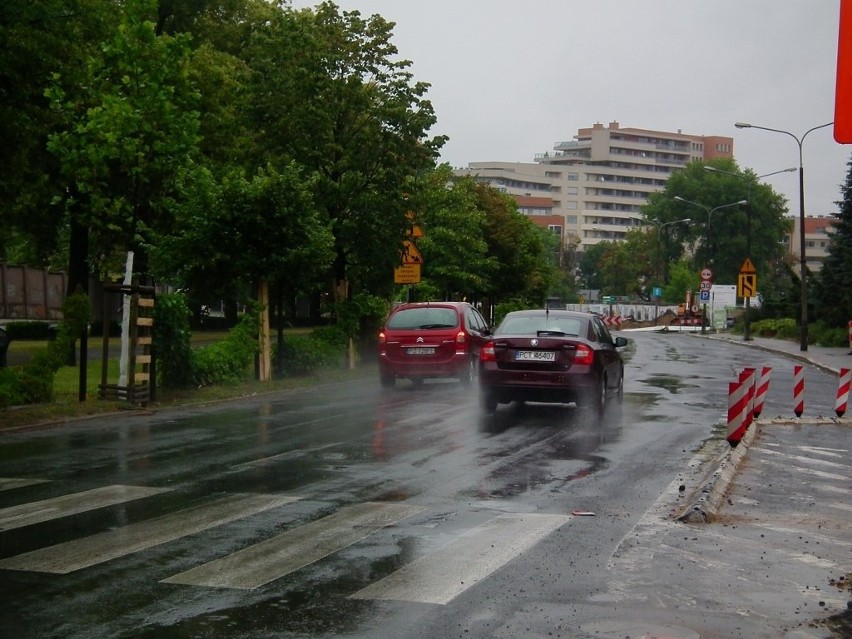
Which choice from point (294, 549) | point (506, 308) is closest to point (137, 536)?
point (294, 549)

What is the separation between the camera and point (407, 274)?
29.4m

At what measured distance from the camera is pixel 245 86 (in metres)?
29.5

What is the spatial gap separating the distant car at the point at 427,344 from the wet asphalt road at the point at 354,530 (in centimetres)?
630

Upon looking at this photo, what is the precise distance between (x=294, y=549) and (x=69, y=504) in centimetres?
266

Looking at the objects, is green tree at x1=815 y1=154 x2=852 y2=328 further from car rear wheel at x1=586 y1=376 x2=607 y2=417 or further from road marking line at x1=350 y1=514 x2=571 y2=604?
road marking line at x1=350 y1=514 x2=571 y2=604

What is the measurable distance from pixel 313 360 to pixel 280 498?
658 inches

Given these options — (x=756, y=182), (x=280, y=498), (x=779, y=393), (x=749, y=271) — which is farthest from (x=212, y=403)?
(x=756, y=182)

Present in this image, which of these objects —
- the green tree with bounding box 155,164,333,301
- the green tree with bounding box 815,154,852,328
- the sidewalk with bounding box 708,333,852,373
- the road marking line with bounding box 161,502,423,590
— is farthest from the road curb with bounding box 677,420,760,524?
the green tree with bounding box 815,154,852,328

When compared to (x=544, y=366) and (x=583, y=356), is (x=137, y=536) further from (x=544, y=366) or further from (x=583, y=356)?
(x=583, y=356)

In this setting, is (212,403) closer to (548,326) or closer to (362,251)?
(548,326)

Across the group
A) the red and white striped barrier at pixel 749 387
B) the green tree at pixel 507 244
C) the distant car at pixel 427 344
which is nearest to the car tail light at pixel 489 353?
the red and white striped barrier at pixel 749 387

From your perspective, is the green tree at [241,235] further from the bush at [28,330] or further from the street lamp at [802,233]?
the street lamp at [802,233]

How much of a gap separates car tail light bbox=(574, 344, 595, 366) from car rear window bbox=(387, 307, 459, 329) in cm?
638

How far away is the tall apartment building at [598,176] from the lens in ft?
A: 610
